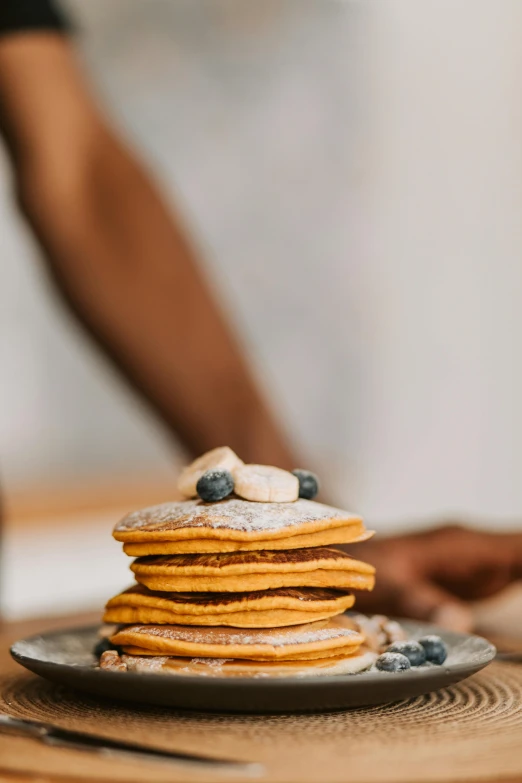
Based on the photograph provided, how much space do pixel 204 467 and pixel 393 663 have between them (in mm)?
261

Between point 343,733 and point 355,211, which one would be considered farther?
point 355,211

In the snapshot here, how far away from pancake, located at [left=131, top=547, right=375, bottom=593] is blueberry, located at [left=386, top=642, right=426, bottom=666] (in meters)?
0.07

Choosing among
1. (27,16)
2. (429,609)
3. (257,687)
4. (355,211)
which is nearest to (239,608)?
(257,687)

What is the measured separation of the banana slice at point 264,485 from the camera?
3.03 feet

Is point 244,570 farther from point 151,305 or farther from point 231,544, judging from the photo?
point 151,305

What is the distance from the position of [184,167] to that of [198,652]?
13.0ft

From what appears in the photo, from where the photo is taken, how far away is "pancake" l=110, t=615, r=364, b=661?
0.84 metres

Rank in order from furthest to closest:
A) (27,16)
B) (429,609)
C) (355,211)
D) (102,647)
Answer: (355,211)
(27,16)
(429,609)
(102,647)

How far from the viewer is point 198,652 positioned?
842mm

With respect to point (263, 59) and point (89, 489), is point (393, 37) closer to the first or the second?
point (263, 59)

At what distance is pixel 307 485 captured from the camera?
1.00 m

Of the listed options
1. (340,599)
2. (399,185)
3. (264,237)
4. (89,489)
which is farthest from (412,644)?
(399,185)

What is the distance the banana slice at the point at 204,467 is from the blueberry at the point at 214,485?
2 cm

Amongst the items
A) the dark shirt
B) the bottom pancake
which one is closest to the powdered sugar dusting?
the bottom pancake
